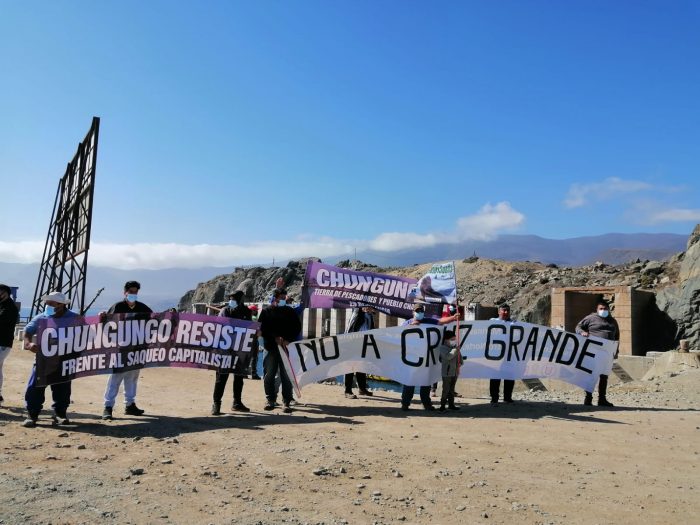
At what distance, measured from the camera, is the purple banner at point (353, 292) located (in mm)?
12828

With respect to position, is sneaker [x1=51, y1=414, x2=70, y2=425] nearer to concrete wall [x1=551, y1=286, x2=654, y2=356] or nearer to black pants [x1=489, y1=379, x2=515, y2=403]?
black pants [x1=489, y1=379, x2=515, y2=403]

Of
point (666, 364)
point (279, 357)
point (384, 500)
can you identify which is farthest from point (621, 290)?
point (384, 500)

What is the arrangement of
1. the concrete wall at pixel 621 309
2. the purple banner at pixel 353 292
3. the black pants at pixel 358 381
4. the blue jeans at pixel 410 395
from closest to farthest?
the blue jeans at pixel 410 395
the black pants at pixel 358 381
the purple banner at pixel 353 292
the concrete wall at pixel 621 309

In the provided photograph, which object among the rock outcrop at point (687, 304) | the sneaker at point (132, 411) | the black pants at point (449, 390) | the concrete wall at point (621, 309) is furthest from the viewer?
the rock outcrop at point (687, 304)

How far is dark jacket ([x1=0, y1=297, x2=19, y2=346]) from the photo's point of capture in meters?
9.27

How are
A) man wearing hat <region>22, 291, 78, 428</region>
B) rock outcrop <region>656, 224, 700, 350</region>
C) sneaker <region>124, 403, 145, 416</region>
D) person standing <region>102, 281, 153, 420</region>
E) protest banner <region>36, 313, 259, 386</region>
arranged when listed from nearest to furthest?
man wearing hat <region>22, 291, 78, 428</region> < protest banner <region>36, 313, 259, 386</region> < person standing <region>102, 281, 153, 420</region> < sneaker <region>124, 403, 145, 416</region> < rock outcrop <region>656, 224, 700, 350</region>

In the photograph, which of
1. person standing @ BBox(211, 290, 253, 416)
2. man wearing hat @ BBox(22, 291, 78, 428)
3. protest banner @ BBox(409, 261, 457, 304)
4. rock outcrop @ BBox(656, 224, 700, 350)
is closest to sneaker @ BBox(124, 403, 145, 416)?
man wearing hat @ BBox(22, 291, 78, 428)

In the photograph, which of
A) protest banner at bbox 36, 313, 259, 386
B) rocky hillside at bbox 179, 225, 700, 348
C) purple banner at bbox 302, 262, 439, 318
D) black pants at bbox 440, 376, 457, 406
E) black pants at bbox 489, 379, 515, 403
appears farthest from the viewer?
rocky hillside at bbox 179, 225, 700, 348

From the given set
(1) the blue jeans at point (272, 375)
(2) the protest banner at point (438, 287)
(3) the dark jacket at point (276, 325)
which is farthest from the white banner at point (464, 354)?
(2) the protest banner at point (438, 287)

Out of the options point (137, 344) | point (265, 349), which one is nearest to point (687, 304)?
point (265, 349)

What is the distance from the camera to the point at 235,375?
9938mm

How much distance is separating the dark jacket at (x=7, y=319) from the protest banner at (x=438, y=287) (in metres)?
7.31

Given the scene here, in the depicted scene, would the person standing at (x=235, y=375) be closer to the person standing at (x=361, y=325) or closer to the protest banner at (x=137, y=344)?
the protest banner at (x=137, y=344)

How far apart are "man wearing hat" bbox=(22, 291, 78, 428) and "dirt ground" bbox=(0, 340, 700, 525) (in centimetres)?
20
